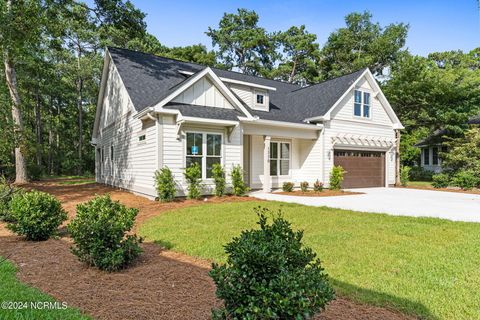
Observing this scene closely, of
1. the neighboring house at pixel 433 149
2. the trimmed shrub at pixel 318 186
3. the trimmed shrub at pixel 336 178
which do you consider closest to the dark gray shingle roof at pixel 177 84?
the trimmed shrub at pixel 336 178

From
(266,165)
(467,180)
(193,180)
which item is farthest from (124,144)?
(467,180)

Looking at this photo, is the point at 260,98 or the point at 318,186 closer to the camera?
the point at 318,186

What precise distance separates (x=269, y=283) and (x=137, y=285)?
88.8 inches

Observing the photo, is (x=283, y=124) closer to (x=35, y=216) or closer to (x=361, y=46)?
(x=35, y=216)

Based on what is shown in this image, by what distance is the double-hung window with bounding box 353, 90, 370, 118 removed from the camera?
16.2 meters

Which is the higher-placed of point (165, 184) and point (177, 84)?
point (177, 84)

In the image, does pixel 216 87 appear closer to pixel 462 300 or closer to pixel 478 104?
pixel 462 300

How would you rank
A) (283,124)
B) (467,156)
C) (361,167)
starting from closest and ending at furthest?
1. (283,124)
2. (361,167)
3. (467,156)

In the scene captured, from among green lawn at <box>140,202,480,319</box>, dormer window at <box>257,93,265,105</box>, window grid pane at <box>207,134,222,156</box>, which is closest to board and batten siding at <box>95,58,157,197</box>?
window grid pane at <box>207,134,222,156</box>

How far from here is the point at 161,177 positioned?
34.2ft

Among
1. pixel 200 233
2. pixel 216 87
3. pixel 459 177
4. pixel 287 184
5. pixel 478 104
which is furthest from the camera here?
pixel 478 104

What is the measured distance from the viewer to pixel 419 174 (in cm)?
2403

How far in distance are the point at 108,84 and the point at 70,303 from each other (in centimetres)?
1533

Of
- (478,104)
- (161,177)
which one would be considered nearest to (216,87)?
(161,177)
